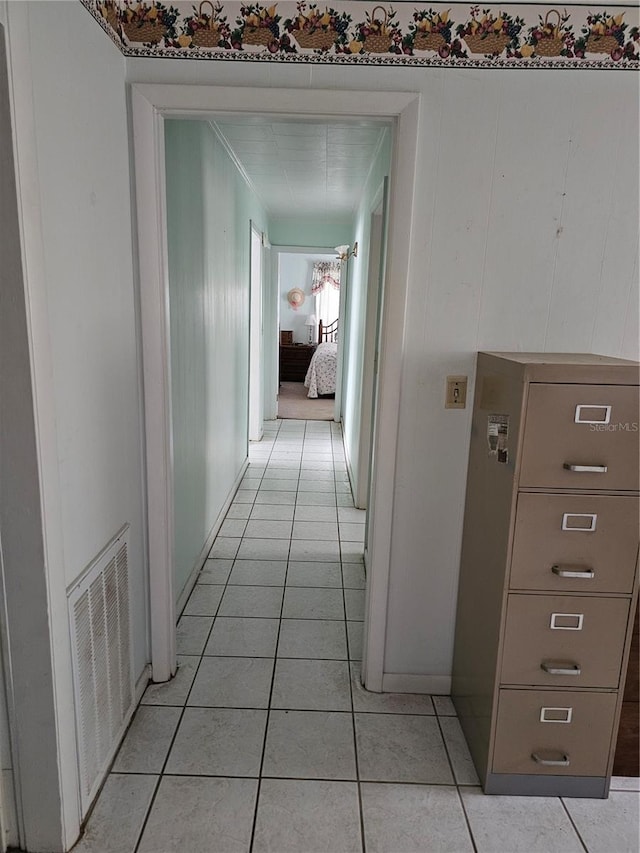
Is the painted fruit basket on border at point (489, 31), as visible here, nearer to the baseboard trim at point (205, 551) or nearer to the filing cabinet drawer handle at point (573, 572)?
the filing cabinet drawer handle at point (573, 572)

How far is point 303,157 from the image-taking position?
363 centimetres

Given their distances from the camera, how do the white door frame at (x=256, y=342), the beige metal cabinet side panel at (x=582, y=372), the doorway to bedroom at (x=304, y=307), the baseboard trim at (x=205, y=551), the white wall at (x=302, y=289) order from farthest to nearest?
1. the white wall at (x=302, y=289)
2. the doorway to bedroom at (x=304, y=307)
3. the white door frame at (x=256, y=342)
4. the baseboard trim at (x=205, y=551)
5. the beige metal cabinet side panel at (x=582, y=372)

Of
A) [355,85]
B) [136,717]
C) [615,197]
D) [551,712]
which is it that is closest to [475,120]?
[355,85]

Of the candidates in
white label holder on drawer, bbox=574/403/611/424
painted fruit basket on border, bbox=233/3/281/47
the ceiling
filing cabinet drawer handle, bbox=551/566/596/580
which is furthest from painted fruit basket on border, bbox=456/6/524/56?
filing cabinet drawer handle, bbox=551/566/596/580

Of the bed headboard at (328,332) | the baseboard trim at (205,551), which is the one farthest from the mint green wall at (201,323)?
the bed headboard at (328,332)

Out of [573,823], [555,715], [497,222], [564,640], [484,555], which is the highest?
[497,222]

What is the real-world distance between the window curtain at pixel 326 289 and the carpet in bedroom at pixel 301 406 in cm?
211

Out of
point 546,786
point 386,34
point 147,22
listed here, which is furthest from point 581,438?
point 147,22

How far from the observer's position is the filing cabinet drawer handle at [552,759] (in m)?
1.66

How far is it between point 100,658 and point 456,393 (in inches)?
54.2

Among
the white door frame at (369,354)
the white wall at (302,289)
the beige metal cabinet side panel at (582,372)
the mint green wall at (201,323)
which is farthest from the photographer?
the white wall at (302,289)

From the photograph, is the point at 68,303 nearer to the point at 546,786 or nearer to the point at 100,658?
the point at 100,658

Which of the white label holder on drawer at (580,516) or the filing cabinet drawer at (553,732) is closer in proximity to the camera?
the white label holder on drawer at (580,516)

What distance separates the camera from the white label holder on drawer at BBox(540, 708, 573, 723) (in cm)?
163
